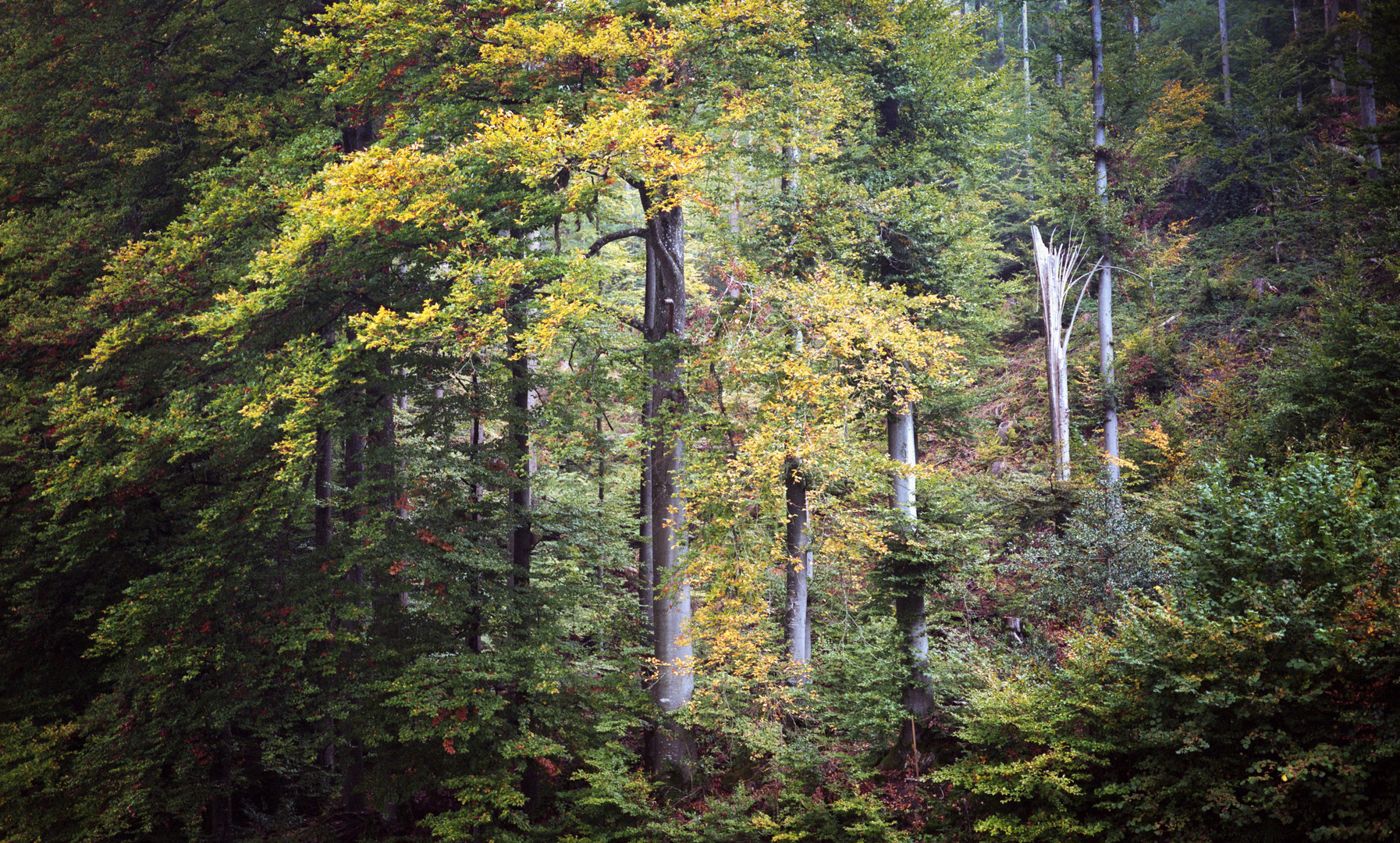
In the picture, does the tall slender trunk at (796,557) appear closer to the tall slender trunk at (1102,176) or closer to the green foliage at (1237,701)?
the green foliage at (1237,701)

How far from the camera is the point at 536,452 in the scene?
11875mm

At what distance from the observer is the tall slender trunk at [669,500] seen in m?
8.85

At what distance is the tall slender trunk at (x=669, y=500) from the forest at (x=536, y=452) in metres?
0.06

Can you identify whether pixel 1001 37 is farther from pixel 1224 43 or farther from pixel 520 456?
pixel 520 456

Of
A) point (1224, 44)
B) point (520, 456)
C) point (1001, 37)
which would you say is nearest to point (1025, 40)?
point (1001, 37)

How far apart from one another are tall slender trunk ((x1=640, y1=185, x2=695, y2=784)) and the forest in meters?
0.06

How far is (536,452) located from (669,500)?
11.1 feet

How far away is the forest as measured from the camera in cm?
769

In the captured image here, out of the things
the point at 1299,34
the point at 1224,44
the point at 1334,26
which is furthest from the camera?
the point at 1224,44

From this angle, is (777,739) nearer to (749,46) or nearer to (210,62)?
(749,46)

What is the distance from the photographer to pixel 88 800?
8422 millimetres

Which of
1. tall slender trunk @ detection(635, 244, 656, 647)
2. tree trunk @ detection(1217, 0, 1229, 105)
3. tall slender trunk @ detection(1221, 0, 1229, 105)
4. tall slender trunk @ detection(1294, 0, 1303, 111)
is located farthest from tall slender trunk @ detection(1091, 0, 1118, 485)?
tall slender trunk @ detection(1221, 0, 1229, 105)

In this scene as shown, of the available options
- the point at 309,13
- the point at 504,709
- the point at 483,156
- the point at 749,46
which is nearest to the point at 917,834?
the point at 504,709

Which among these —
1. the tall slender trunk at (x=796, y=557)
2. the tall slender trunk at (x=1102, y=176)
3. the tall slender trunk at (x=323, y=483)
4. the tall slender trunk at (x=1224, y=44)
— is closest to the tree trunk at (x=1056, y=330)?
the tall slender trunk at (x=1102, y=176)
